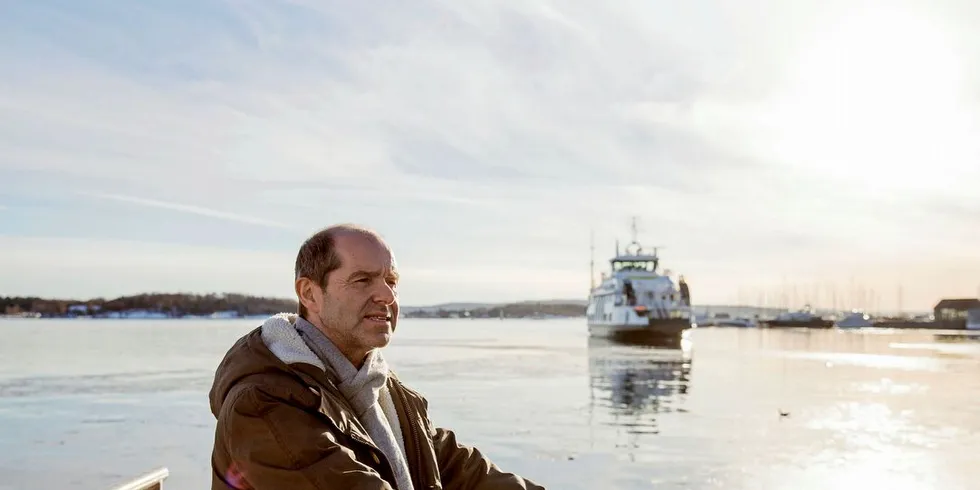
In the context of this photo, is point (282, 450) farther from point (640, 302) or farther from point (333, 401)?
point (640, 302)

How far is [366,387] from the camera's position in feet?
6.84

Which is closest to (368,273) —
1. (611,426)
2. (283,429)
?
(283,429)

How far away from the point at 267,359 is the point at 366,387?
307mm

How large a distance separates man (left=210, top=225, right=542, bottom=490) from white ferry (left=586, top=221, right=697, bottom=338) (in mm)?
58189

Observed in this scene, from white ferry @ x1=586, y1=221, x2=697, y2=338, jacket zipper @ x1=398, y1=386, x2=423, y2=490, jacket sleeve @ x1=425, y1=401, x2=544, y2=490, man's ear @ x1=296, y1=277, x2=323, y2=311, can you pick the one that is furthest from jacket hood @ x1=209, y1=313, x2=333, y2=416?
white ferry @ x1=586, y1=221, x2=697, y2=338

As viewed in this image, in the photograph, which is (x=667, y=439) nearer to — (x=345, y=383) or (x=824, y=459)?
(x=824, y=459)

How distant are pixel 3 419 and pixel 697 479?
42.4ft

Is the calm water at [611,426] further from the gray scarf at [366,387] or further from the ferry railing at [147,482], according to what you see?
the gray scarf at [366,387]

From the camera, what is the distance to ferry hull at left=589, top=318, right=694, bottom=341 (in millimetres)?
59575

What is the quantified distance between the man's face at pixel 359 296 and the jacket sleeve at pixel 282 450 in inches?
12.3

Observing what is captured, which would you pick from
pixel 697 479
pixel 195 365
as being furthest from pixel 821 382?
pixel 195 365

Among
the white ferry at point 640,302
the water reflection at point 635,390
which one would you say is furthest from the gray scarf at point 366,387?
the white ferry at point 640,302

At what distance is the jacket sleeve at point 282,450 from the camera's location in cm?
174

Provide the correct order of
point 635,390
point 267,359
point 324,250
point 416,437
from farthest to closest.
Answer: point 635,390 → point 416,437 → point 324,250 → point 267,359
